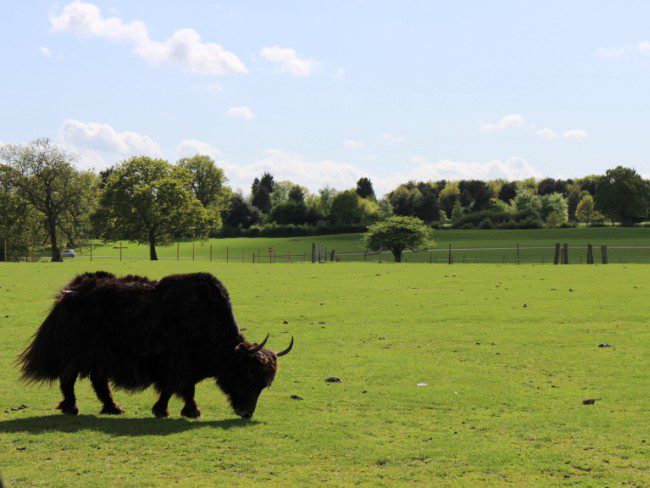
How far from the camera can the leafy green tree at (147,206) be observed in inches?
3209

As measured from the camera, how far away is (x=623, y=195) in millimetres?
146250

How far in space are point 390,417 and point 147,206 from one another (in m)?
75.7

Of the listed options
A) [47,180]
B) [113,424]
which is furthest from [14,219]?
[113,424]

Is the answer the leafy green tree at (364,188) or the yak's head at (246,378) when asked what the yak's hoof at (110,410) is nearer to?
the yak's head at (246,378)

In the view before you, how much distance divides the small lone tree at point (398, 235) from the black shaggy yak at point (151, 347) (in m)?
73.0

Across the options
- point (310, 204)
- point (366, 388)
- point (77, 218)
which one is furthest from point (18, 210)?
point (310, 204)

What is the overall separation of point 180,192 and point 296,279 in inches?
2062

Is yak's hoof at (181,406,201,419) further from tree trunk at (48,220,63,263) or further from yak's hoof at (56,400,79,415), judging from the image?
tree trunk at (48,220,63,263)

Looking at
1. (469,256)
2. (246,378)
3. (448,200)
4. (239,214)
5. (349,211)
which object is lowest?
(469,256)

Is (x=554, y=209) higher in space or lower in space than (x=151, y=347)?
higher

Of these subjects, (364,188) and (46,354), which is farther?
(364,188)

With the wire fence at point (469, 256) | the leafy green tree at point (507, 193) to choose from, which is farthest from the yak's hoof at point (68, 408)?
the leafy green tree at point (507, 193)

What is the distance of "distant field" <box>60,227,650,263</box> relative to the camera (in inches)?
3735

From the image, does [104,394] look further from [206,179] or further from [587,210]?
[587,210]
